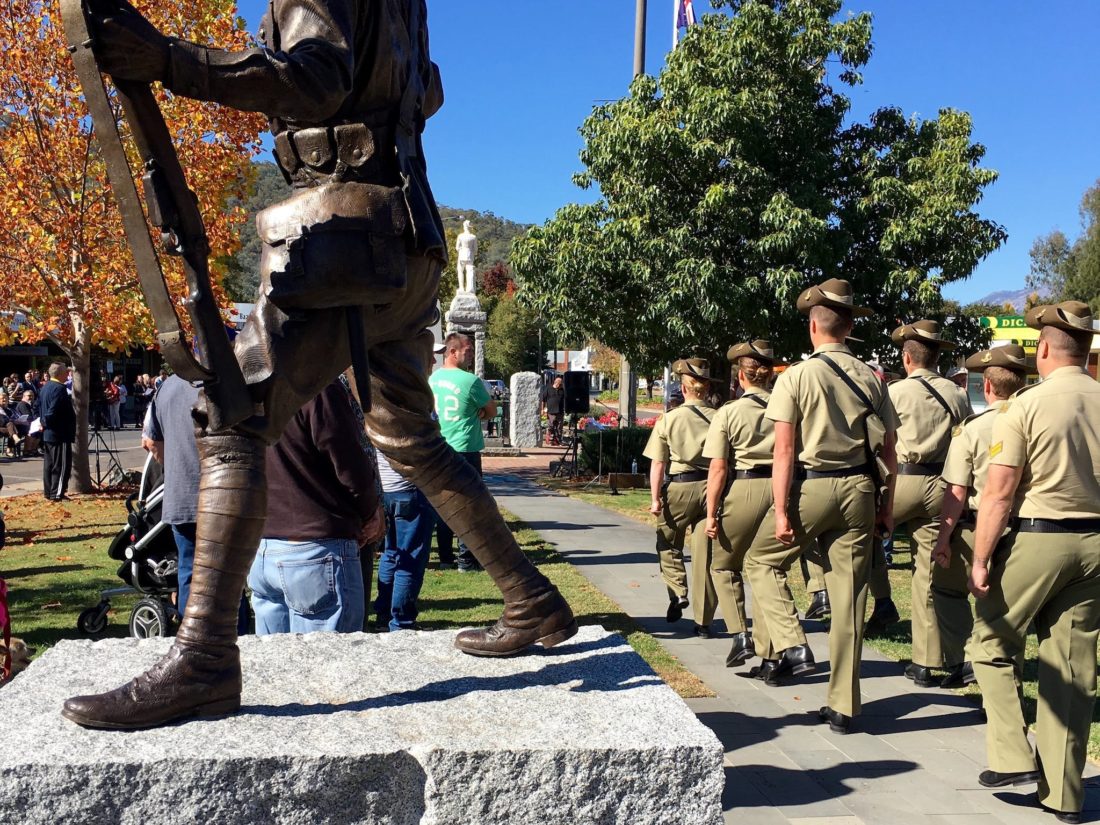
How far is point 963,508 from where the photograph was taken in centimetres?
582

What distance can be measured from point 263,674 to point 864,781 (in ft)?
9.31

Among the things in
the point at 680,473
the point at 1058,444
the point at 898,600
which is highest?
the point at 1058,444

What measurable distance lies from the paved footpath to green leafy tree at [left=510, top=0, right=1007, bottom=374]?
256 inches

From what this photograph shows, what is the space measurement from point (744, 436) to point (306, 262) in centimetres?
434

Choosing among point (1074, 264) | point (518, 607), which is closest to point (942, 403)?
point (518, 607)

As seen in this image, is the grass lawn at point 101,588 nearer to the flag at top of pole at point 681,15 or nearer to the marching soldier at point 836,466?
the marching soldier at point 836,466

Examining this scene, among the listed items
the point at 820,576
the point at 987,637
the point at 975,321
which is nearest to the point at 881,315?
the point at 975,321

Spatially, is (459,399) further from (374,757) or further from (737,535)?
(374,757)

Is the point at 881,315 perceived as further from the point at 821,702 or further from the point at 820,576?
the point at 821,702

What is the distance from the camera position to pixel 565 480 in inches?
725

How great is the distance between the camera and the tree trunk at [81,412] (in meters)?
15.1

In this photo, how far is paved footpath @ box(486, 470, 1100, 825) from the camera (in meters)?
4.16

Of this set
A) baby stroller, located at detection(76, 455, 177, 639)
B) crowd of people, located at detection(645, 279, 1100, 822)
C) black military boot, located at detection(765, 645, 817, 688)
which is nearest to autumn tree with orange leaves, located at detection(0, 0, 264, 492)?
baby stroller, located at detection(76, 455, 177, 639)

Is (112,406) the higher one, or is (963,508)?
(112,406)
